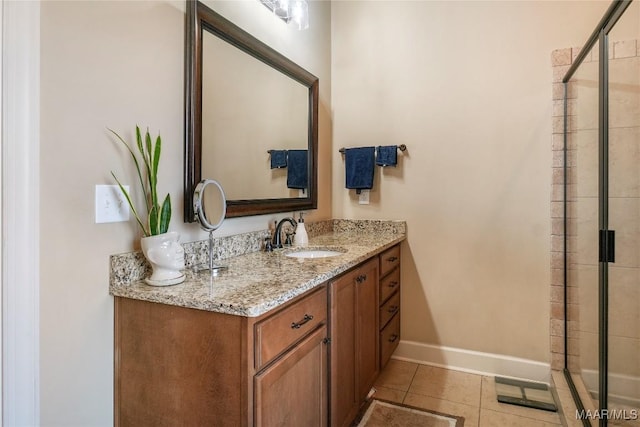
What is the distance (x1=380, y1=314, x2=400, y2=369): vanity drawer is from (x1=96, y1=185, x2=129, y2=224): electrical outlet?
5.17ft

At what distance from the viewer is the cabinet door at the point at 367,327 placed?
183cm

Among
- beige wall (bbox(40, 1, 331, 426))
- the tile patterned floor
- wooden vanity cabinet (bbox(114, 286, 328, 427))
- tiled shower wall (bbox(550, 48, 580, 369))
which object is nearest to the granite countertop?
wooden vanity cabinet (bbox(114, 286, 328, 427))

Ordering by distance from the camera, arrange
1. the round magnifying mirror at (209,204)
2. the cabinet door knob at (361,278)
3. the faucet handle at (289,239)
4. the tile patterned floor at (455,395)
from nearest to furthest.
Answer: the round magnifying mirror at (209,204)
the cabinet door knob at (361,278)
the tile patterned floor at (455,395)
the faucet handle at (289,239)

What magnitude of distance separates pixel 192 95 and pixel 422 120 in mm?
1660

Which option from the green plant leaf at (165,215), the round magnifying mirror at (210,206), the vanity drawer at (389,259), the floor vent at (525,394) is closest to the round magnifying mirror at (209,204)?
the round magnifying mirror at (210,206)

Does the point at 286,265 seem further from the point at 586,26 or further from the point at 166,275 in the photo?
the point at 586,26

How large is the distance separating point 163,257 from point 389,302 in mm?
1564

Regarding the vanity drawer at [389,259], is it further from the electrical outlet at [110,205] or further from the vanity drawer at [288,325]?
the electrical outlet at [110,205]

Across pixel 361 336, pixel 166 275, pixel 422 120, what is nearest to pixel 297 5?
pixel 422 120

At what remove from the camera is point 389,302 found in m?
2.35

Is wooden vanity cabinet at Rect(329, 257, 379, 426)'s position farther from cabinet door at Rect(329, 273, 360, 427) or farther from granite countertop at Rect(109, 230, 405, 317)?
granite countertop at Rect(109, 230, 405, 317)

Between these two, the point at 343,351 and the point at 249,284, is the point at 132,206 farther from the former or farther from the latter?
the point at 343,351

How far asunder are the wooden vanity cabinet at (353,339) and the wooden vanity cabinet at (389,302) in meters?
0.11

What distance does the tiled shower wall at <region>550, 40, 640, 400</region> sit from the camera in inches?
60.7
